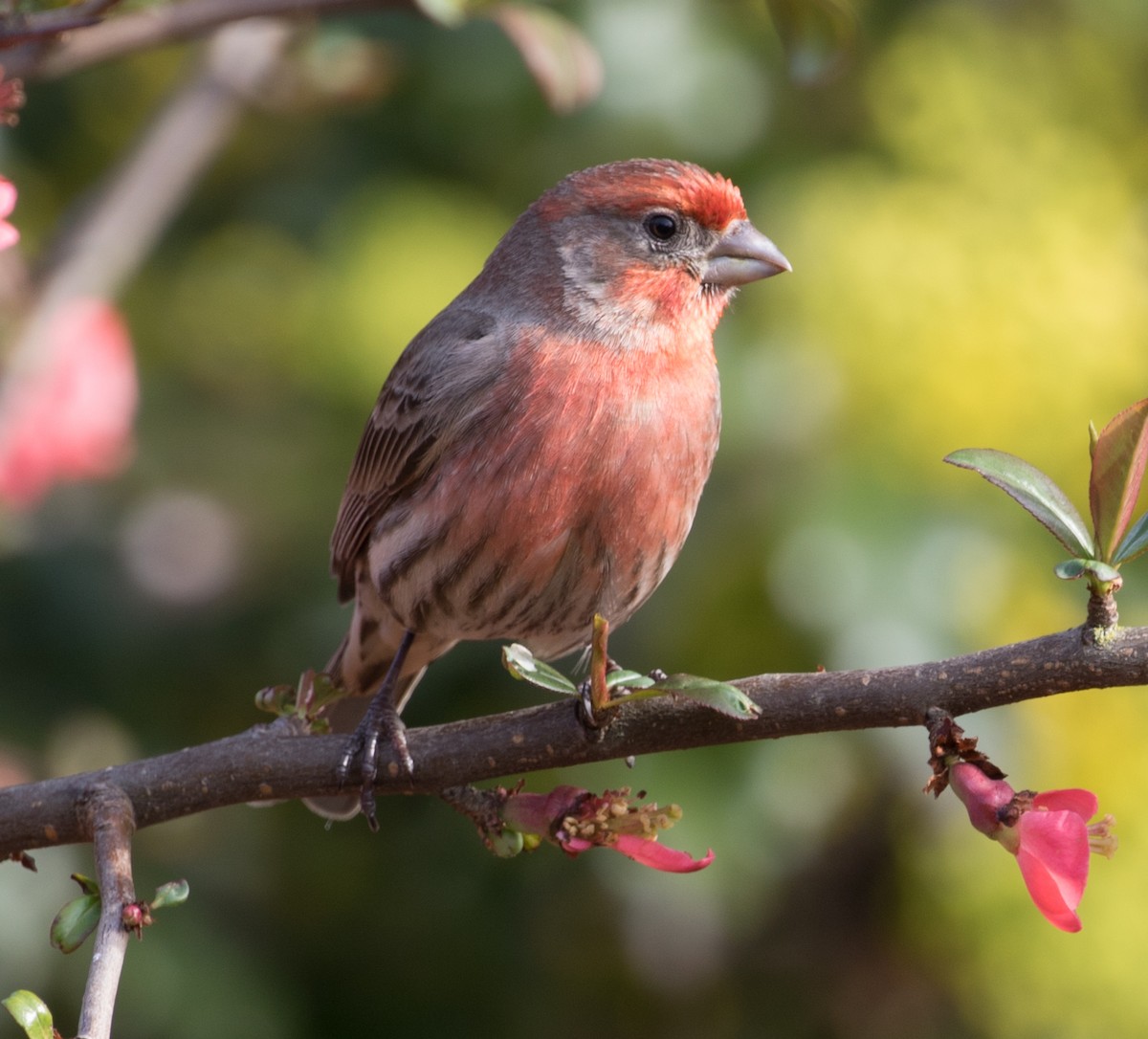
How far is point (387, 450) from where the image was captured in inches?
148

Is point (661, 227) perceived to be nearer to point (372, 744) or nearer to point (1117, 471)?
point (372, 744)

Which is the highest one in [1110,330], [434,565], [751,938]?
[1110,330]

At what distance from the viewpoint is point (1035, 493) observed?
2.07m

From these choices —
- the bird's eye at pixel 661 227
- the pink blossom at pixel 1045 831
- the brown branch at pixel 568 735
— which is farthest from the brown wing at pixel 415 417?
the pink blossom at pixel 1045 831

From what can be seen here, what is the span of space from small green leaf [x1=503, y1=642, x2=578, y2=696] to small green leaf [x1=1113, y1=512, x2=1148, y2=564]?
0.71 meters

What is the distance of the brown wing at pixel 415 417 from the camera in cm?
350

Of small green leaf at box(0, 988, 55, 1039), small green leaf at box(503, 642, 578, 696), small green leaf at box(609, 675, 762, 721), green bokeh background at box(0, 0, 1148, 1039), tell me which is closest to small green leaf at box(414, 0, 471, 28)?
green bokeh background at box(0, 0, 1148, 1039)

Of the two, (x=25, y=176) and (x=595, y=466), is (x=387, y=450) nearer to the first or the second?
(x=595, y=466)

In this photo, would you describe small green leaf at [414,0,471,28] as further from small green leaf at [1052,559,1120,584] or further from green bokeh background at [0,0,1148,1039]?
small green leaf at [1052,559,1120,584]

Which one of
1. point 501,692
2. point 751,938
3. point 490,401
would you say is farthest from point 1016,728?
point 490,401

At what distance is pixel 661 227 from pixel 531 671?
5.53ft

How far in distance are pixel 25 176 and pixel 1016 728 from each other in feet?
11.2

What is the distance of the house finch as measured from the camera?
3281 millimetres

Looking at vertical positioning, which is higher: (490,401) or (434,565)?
(490,401)
